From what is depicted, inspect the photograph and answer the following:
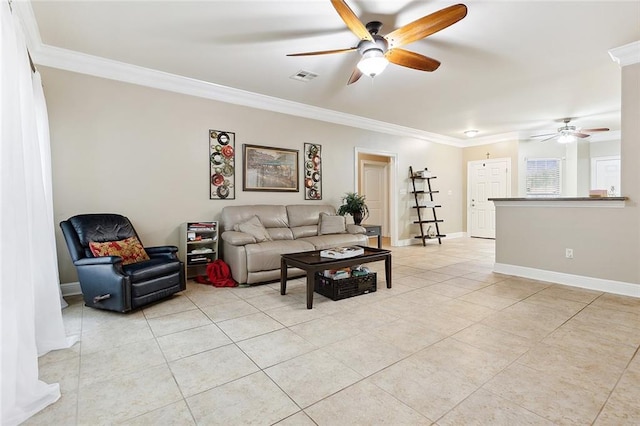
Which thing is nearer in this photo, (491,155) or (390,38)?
(390,38)

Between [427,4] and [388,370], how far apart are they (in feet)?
9.34

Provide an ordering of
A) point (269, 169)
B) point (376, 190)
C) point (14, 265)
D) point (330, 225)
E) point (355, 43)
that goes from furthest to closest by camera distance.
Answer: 1. point (376, 190)
2. point (330, 225)
3. point (269, 169)
4. point (355, 43)
5. point (14, 265)

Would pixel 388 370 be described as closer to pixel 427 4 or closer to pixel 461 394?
pixel 461 394

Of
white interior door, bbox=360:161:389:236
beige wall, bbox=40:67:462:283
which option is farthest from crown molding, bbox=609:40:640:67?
white interior door, bbox=360:161:389:236

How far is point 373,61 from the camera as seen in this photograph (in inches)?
106

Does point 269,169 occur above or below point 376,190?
above

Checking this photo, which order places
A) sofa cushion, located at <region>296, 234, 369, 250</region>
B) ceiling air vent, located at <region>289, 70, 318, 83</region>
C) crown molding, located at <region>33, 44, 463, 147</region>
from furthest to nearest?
sofa cushion, located at <region>296, 234, 369, 250</region>, ceiling air vent, located at <region>289, 70, 318, 83</region>, crown molding, located at <region>33, 44, 463, 147</region>

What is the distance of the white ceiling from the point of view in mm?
2631

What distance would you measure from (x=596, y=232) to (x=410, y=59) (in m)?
2.95

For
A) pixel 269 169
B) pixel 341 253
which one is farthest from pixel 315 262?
pixel 269 169

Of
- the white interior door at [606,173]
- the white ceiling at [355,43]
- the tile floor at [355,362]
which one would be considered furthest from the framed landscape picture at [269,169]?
the white interior door at [606,173]

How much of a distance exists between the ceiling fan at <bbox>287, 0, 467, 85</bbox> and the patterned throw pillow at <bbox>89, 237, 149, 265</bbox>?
263cm

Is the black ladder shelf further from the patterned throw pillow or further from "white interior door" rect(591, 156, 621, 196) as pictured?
the patterned throw pillow

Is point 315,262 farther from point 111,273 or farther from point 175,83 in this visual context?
point 175,83
